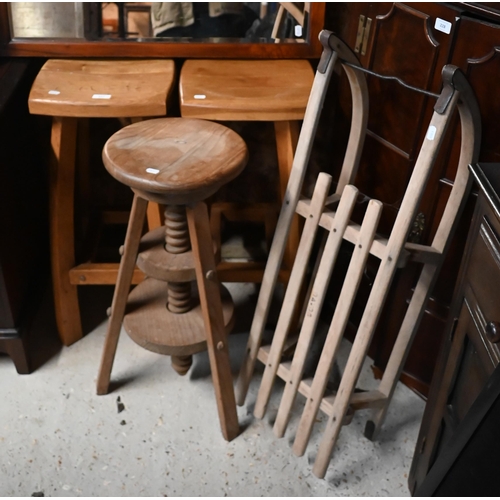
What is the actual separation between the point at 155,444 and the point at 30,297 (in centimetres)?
61

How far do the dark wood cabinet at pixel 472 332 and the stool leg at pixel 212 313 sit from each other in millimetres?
501

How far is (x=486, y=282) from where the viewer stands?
3.41ft

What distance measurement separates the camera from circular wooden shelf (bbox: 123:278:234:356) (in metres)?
1.55

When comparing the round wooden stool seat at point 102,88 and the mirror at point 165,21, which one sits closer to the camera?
the round wooden stool seat at point 102,88

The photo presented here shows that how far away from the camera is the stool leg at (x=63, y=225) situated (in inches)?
62.5

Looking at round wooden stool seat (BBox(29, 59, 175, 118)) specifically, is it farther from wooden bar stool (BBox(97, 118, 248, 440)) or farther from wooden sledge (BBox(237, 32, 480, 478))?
wooden sledge (BBox(237, 32, 480, 478))

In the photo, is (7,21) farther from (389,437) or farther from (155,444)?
(389,437)

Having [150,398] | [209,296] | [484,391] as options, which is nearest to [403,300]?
[209,296]

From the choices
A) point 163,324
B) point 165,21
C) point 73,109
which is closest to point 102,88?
point 73,109

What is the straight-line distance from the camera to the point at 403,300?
1.61 meters

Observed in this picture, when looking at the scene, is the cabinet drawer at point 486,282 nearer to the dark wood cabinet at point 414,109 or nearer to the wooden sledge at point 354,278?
the wooden sledge at point 354,278

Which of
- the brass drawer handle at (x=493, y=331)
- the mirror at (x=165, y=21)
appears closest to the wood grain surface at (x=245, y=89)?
the mirror at (x=165, y=21)

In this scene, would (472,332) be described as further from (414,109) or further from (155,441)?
(155,441)

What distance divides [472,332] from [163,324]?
82cm
